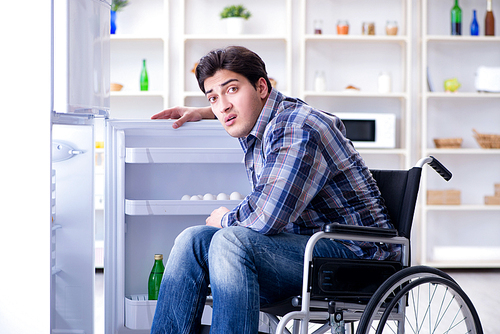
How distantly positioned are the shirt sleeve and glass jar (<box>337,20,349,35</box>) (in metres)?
2.80

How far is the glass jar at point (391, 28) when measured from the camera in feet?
12.8

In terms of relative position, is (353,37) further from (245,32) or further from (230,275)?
(230,275)

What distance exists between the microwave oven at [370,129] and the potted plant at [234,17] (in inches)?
39.0

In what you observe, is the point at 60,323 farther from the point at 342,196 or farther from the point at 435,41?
the point at 435,41

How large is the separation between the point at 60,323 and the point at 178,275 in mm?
629

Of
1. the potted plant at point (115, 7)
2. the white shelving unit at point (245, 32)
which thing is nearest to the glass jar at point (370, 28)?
the white shelving unit at point (245, 32)

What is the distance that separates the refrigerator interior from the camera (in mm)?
1784

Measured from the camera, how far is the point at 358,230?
1.24 metres

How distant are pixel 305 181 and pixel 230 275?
30 cm

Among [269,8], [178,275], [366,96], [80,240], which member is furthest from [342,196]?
[269,8]

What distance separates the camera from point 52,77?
4.55 ft

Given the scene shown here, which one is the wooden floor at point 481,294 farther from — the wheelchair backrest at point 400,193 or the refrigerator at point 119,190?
the wheelchair backrest at point 400,193

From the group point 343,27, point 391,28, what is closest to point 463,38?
point 391,28

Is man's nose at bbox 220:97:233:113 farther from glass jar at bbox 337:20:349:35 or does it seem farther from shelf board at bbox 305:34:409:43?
glass jar at bbox 337:20:349:35
